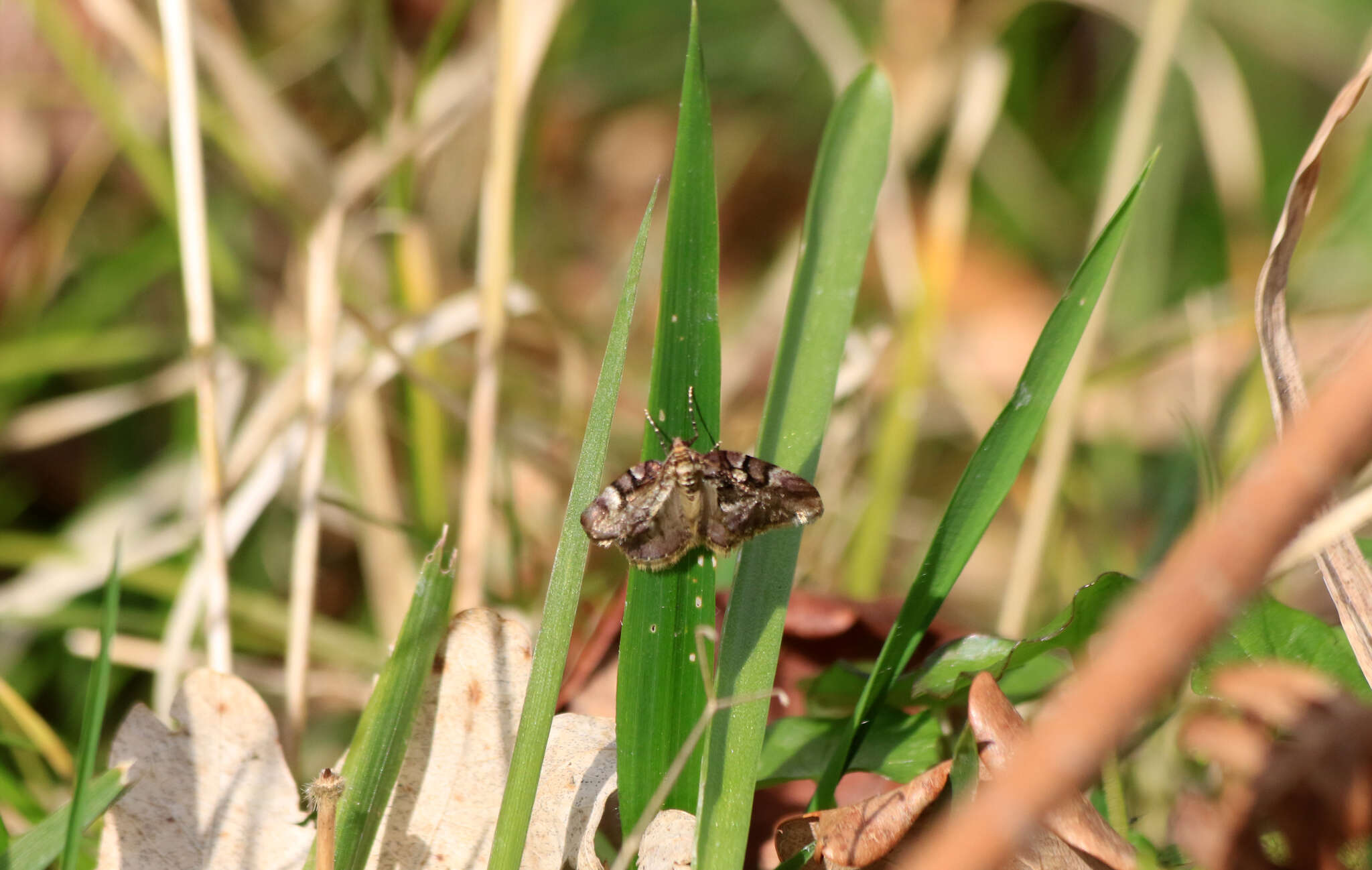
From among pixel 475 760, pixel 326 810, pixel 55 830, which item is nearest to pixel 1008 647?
pixel 475 760

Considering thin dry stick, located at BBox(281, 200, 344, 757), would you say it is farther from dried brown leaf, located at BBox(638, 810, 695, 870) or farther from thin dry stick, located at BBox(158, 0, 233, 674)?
dried brown leaf, located at BBox(638, 810, 695, 870)

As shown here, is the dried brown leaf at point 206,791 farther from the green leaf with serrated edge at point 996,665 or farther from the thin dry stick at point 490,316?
the green leaf with serrated edge at point 996,665

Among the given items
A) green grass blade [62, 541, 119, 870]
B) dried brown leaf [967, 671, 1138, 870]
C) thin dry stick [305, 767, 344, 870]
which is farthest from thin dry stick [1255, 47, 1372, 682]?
green grass blade [62, 541, 119, 870]

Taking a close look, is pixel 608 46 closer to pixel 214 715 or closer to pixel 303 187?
pixel 303 187

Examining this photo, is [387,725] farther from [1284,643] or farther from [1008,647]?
[1284,643]

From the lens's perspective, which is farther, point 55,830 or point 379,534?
point 379,534

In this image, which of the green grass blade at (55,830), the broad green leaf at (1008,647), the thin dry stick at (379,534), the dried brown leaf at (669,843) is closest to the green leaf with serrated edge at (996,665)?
the broad green leaf at (1008,647)
